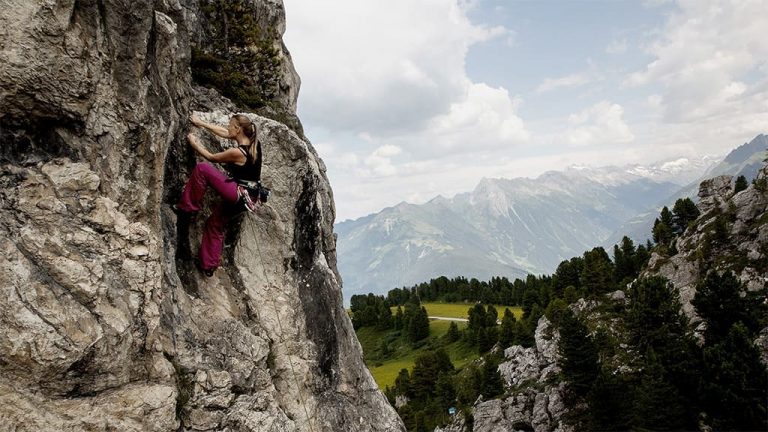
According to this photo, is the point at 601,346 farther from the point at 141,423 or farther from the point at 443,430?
the point at 141,423

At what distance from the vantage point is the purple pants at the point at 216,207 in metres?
13.3

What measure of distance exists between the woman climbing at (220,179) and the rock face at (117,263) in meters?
0.51

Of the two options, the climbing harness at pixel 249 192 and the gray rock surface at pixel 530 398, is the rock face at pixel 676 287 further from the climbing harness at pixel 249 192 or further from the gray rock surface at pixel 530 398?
the climbing harness at pixel 249 192

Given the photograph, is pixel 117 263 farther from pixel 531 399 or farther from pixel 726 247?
pixel 726 247

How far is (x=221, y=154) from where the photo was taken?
43.8 feet

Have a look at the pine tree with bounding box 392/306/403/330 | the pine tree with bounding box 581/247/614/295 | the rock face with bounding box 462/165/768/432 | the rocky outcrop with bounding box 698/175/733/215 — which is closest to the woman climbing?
the rock face with bounding box 462/165/768/432

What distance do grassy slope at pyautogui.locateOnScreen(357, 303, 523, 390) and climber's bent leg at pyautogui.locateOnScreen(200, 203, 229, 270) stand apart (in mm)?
87119

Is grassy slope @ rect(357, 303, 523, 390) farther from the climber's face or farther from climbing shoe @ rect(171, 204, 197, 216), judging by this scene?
the climber's face

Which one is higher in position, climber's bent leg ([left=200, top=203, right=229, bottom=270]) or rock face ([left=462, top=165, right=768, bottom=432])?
climber's bent leg ([left=200, top=203, right=229, bottom=270])

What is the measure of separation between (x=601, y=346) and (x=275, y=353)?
166 feet

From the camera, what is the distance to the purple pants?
525 inches

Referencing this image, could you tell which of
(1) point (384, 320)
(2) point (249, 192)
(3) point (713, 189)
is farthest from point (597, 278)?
(2) point (249, 192)

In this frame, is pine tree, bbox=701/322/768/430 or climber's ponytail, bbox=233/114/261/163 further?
pine tree, bbox=701/322/768/430

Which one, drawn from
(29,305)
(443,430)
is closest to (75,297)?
(29,305)
